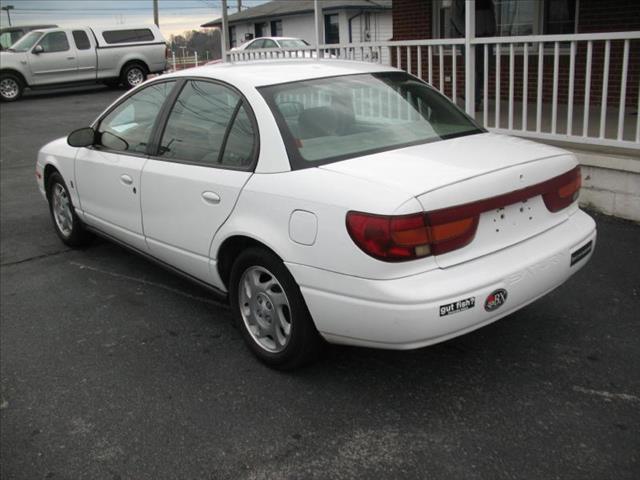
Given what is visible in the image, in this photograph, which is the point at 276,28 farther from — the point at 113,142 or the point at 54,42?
the point at 113,142

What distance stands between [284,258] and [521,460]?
1.40 meters

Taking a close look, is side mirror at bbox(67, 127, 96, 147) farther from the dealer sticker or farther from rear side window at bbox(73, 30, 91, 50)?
rear side window at bbox(73, 30, 91, 50)

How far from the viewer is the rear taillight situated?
121 inches

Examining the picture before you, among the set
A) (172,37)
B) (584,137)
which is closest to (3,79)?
(584,137)

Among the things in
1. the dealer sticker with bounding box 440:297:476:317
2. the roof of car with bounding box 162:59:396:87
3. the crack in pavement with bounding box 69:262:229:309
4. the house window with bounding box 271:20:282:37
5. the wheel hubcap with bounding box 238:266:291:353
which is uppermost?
the house window with bounding box 271:20:282:37

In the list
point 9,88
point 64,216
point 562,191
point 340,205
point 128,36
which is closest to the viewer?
point 340,205

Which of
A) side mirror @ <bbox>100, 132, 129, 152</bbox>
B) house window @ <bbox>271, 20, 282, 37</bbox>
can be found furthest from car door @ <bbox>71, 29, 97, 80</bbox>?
house window @ <bbox>271, 20, 282, 37</bbox>

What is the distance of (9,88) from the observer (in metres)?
20.8

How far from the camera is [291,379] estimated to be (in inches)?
148

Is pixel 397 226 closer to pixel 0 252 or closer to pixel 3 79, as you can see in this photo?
pixel 0 252

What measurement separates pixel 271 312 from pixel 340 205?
84 centimetres

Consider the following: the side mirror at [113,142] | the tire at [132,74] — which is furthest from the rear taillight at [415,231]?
the tire at [132,74]

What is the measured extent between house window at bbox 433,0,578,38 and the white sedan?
5.60 meters

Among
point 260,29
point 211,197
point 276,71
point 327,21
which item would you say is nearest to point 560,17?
point 276,71
